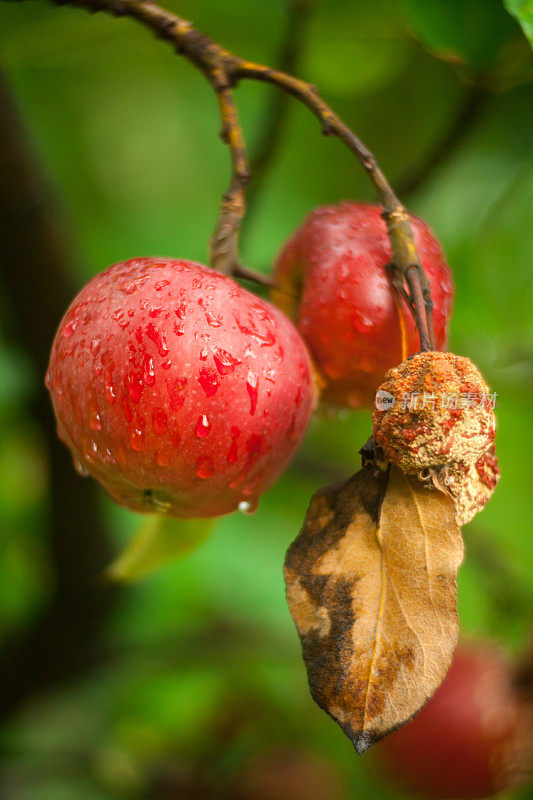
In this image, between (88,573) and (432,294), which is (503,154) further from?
(88,573)

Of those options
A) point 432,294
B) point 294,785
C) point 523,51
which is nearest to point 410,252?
point 432,294

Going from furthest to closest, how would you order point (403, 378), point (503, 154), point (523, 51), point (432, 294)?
point (503, 154)
point (523, 51)
point (432, 294)
point (403, 378)

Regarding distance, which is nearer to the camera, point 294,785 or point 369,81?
point 369,81

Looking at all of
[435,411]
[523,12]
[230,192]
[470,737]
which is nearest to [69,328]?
[230,192]

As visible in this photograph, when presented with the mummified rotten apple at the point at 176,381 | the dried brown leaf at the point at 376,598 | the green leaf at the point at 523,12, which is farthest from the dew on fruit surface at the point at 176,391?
the green leaf at the point at 523,12

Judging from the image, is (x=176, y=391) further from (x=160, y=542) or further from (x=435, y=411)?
(x=160, y=542)
